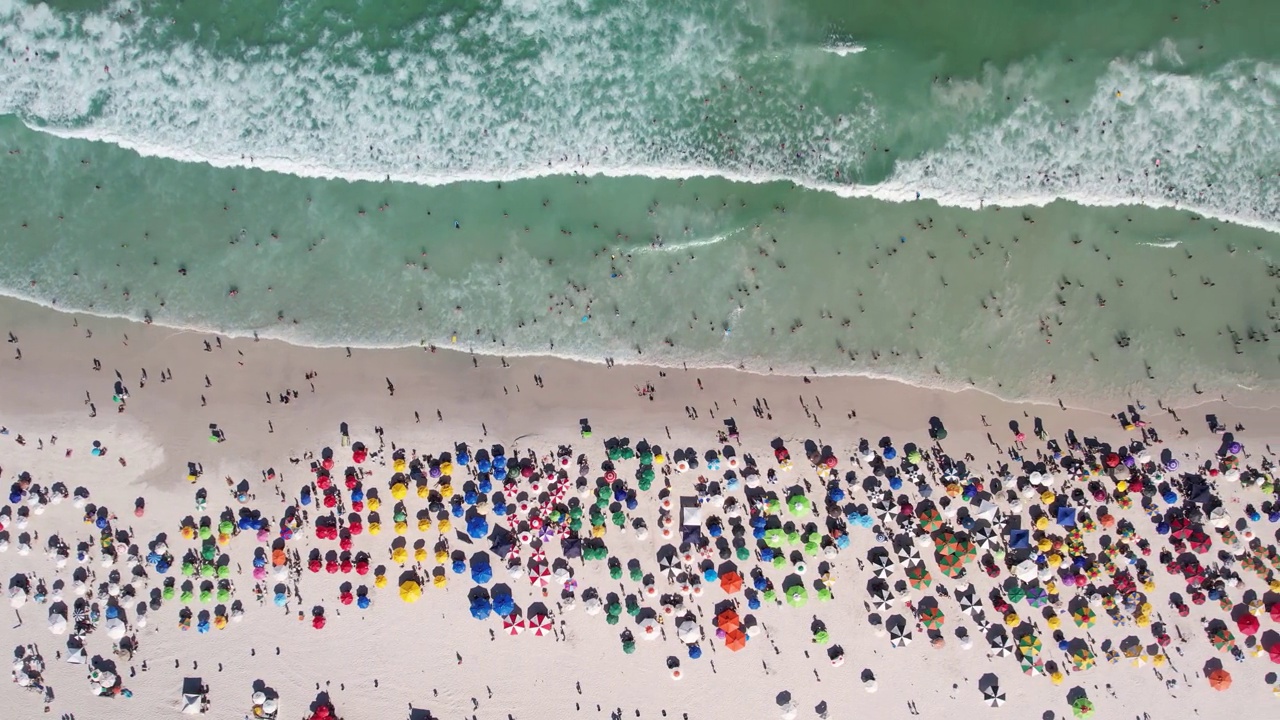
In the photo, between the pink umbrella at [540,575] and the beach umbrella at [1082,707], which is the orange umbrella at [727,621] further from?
the beach umbrella at [1082,707]

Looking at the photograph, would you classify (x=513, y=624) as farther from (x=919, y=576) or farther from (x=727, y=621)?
(x=919, y=576)

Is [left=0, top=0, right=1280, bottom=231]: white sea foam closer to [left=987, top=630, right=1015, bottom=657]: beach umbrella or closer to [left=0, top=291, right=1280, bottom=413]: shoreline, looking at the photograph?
[left=0, top=291, right=1280, bottom=413]: shoreline

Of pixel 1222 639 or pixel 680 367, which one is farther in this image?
pixel 680 367

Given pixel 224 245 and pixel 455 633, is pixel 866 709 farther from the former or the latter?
pixel 224 245

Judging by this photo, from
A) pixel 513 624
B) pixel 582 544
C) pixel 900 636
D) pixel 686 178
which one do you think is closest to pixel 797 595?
pixel 900 636

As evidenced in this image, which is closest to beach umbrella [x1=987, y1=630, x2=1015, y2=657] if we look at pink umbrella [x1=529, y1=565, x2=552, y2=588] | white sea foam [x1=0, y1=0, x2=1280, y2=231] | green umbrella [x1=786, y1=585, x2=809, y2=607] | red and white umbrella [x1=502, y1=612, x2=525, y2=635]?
green umbrella [x1=786, y1=585, x2=809, y2=607]

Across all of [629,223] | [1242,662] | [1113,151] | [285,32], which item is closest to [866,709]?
[1242,662]
